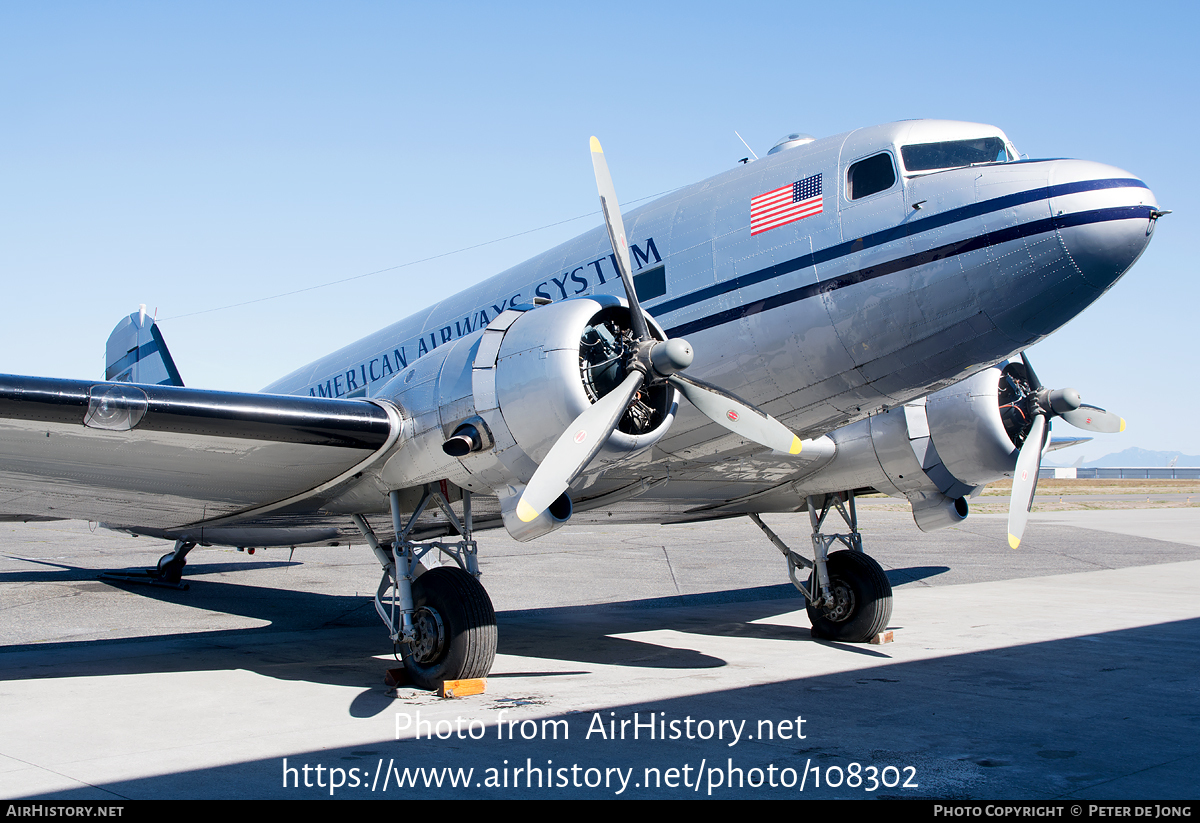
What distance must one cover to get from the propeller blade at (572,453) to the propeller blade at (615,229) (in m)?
0.60

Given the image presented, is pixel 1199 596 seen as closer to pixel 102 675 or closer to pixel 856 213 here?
pixel 856 213

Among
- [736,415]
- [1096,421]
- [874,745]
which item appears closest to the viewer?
[874,745]

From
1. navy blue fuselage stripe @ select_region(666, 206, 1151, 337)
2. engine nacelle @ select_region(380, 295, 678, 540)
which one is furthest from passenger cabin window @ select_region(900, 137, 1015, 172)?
engine nacelle @ select_region(380, 295, 678, 540)

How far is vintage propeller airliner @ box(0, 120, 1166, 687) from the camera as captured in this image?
6.27 metres

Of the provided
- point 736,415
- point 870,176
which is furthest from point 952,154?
point 736,415

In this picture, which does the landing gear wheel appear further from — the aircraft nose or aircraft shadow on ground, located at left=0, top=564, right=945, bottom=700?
the aircraft nose

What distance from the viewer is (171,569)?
15.9 metres

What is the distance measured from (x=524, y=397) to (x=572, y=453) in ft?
2.24

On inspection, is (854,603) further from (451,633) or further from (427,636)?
(427,636)

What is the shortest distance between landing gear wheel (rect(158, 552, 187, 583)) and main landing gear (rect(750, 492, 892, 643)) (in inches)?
435

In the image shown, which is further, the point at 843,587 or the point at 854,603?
the point at 843,587

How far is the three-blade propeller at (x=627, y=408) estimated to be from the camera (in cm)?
629

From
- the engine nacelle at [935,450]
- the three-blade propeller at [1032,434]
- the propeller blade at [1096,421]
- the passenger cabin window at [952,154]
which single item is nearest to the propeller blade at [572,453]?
the passenger cabin window at [952,154]
